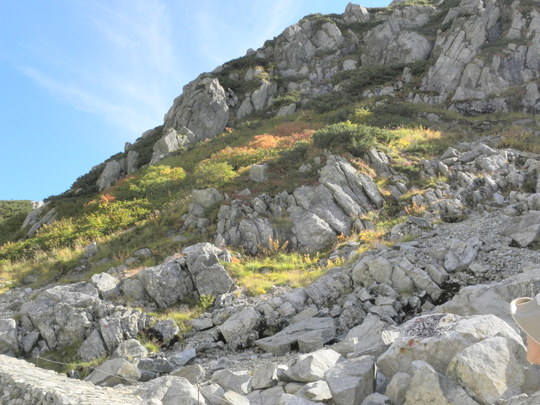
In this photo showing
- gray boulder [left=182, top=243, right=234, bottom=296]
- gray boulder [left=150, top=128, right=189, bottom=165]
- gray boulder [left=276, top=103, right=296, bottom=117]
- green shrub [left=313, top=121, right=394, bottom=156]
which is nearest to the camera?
gray boulder [left=182, top=243, right=234, bottom=296]

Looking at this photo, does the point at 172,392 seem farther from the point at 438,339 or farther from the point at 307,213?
the point at 307,213

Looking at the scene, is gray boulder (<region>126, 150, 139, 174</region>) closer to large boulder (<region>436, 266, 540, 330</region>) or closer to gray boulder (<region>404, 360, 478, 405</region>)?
large boulder (<region>436, 266, 540, 330</region>)

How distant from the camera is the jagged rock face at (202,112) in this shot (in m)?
42.3

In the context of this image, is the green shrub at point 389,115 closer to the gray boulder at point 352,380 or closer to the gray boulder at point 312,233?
the gray boulder at point 312,233

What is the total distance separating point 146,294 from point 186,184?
12613 millimetres

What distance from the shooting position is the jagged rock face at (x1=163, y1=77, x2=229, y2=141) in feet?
139

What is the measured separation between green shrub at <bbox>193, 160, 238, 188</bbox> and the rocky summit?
170 mm

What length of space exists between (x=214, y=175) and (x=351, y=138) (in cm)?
821

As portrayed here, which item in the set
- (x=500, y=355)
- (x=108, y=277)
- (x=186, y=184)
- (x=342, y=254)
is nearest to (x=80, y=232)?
(x=186, y=184)

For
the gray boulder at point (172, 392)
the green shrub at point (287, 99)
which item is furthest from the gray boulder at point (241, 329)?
the green shrub at point (287, 99)

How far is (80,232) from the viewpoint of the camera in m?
21.5

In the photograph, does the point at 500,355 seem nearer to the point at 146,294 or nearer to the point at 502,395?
the point at 502,395

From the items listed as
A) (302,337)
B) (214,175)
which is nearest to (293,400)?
(302,337)

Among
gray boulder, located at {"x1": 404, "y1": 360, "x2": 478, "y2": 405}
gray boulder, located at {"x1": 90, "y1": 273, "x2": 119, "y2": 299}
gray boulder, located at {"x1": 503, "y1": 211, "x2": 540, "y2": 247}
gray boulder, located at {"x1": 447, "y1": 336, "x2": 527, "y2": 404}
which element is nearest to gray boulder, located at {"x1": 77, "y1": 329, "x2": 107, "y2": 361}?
gray boulder, located at {"x1": 90, "y1": 273, "x2": 119, "y2": 299}
